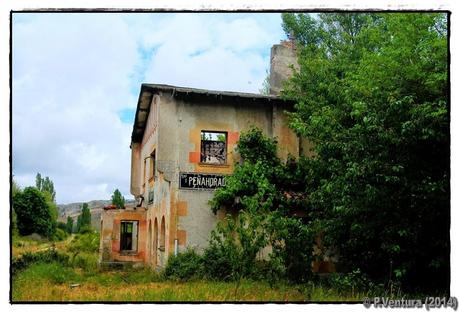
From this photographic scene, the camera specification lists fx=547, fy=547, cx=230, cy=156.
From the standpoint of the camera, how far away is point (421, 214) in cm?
1208

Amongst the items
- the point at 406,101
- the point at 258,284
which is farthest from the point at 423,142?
the point at 258,284

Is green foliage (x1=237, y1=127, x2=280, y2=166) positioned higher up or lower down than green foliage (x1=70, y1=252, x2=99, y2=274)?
higher up

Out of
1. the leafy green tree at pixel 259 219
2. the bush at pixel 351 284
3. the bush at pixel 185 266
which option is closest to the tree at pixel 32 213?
the bush at pixel 185 266

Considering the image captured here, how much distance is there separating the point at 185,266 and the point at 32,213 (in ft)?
99.1

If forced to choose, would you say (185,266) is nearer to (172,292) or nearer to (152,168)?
(172,292)

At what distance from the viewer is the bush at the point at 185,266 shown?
A: 1578 centimetres

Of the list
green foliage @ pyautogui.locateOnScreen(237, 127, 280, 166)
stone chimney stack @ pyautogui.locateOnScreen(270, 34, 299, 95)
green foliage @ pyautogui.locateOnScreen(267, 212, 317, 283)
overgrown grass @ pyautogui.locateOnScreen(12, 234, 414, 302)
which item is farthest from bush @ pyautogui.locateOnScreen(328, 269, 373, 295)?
stone chimney stack @ pyautogui.locateOnScreen(270, 34, 299, 95)

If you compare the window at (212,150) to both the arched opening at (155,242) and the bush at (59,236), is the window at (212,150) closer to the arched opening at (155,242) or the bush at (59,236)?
the arched opening at (155,242)

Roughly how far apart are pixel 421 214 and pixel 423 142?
162 cm

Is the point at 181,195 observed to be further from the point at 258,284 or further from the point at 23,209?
the point at 23,209

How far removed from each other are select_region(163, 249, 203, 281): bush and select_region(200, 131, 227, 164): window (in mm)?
3057

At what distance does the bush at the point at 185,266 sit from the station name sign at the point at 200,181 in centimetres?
203

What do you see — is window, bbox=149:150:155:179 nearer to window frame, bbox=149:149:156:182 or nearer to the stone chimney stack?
window frame, bbox=149:149:156:182

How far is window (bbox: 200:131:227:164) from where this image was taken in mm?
17828
